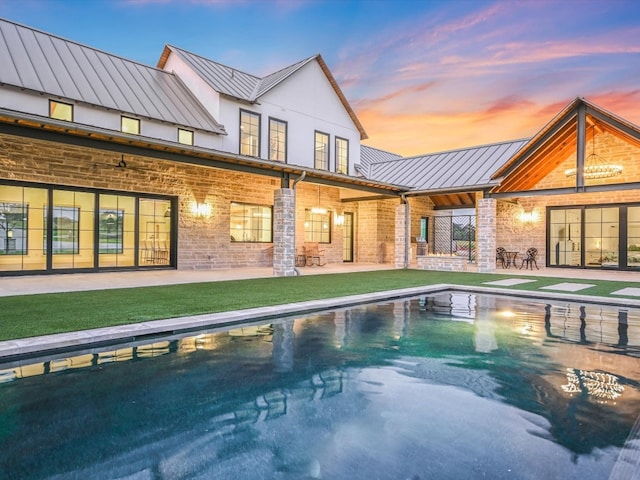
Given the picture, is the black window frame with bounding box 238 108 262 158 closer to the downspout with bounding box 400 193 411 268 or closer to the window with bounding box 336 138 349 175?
the window with bounding box 336 138 349 175

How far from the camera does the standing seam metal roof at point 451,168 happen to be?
1403 cm

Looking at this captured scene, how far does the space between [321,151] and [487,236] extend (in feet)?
24.0

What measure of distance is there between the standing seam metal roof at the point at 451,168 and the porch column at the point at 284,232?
5.72 meters

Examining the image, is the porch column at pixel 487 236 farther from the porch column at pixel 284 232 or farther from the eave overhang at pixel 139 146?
the porch column at pixel 284 232

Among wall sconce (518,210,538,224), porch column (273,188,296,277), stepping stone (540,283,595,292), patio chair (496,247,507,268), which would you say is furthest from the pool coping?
wall sconce (518,210,538,224)

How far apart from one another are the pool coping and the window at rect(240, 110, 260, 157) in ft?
26.3

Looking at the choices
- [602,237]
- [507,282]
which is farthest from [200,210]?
[602,237]

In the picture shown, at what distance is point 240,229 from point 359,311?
8291mm

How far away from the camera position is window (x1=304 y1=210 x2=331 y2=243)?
53.0 ft

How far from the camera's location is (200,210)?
1267 cm

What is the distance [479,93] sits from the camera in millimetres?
16922

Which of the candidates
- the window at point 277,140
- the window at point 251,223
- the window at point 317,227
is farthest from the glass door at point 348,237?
the window at point 277,140

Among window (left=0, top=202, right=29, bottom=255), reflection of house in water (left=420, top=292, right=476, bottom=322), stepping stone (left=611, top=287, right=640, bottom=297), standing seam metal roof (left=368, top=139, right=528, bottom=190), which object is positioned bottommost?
reflection of house in water (left=420, top=292, right=476, bottom=322)

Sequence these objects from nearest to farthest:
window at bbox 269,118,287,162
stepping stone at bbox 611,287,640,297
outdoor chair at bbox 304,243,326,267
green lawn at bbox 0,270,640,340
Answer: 1. green lawn at bbox 0,270,640,340
2. stepping stone at bbox 611,287,640,297
3. window at bbox 269,118,287,162
4. outdoor chair at bbox 304,243,326,267
